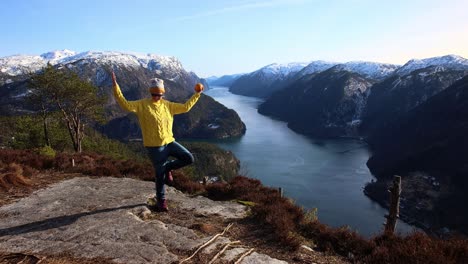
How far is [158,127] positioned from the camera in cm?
757

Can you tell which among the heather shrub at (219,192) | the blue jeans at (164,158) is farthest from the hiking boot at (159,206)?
the heather shrub at (219,192)

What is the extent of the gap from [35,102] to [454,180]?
116m

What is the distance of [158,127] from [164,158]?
680mm

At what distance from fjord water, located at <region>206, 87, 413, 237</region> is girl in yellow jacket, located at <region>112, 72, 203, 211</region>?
51.3 metres

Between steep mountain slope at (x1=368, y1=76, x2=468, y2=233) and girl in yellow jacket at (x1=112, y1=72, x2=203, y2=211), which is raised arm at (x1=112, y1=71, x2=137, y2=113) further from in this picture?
steep mountain slope at (x1=368, y1=76, x2=468, y2=233)

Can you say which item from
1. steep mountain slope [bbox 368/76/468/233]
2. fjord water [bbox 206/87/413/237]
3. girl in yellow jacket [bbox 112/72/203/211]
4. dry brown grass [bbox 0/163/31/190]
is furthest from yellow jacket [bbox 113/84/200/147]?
steep mountain slope [bbox 368/76/468/233]

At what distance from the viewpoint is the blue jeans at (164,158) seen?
7691 mm

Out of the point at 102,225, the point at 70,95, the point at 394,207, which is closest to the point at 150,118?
the point at 102,225

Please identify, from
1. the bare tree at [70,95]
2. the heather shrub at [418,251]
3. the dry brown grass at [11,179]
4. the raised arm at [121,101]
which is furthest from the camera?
the bare tree at [70,95]

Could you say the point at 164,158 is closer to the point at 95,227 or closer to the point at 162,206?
the point at 162,206

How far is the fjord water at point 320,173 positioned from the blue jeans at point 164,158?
5126 centimetres

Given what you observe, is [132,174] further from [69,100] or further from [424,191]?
[424,191]

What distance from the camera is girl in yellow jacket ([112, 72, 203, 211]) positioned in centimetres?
750

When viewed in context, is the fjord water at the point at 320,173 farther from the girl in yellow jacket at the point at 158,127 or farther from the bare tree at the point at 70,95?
the girl in yellow jacket at the point at 158,127
